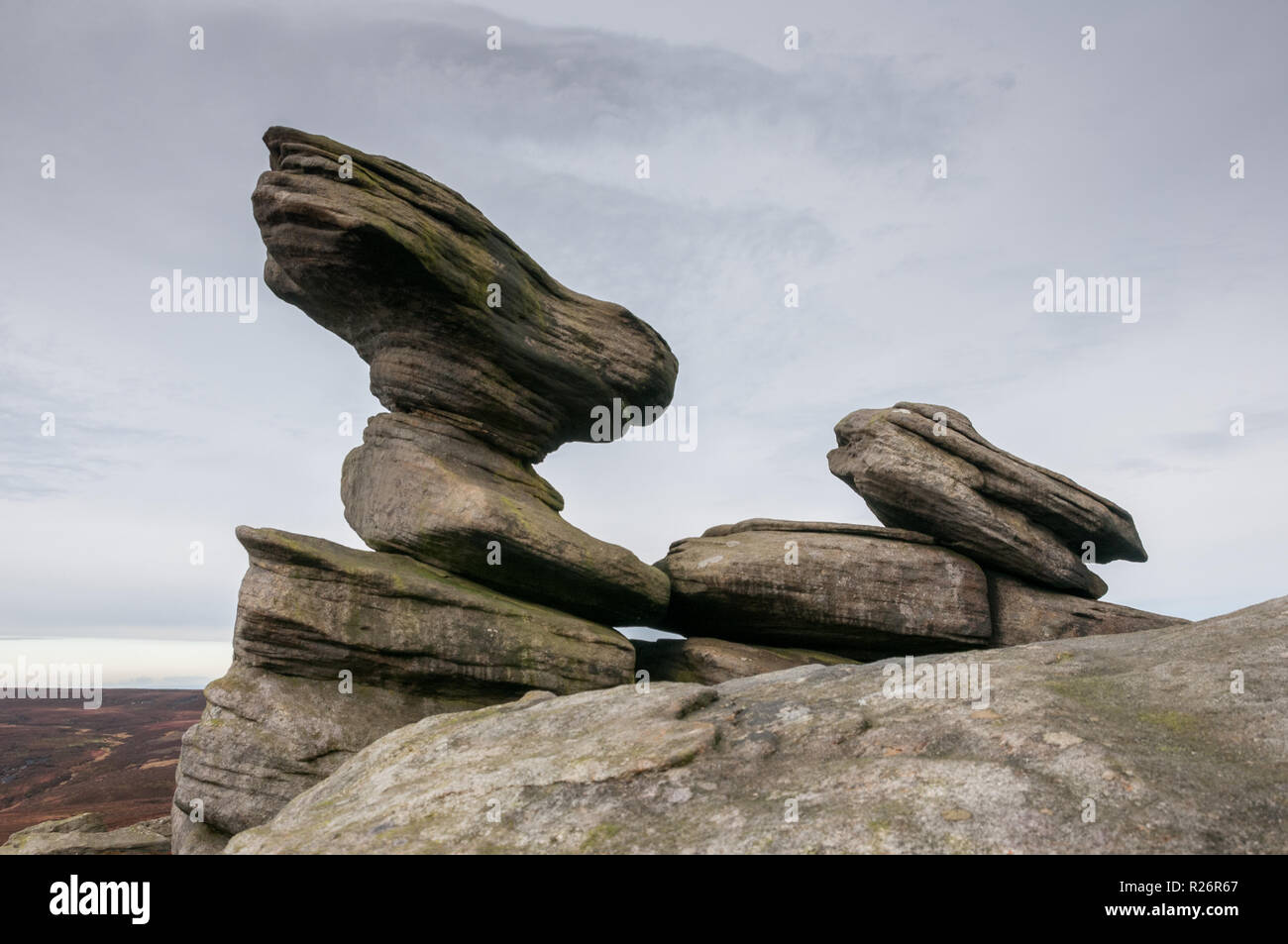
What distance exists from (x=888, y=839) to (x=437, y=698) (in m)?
18.3

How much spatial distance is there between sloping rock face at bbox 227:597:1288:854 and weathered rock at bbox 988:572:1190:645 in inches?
607

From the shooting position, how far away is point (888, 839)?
331 inches

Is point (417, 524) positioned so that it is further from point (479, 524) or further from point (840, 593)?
point (840, 593)

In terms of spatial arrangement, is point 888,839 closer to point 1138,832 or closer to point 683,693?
point 1138,832

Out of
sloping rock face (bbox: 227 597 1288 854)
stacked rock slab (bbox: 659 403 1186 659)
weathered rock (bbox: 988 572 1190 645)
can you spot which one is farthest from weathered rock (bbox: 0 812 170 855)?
weathered rock (bbox: 988 572 1190 645)

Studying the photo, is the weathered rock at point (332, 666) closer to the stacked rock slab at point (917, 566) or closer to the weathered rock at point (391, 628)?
the weathered rock at point (391, 628)

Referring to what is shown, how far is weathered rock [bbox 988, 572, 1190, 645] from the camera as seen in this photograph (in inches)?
1193

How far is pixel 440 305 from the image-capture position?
1056 inches

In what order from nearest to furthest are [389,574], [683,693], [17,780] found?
1. [683,693]
2. [389,574]
3. [17,780]

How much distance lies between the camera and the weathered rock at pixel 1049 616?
99.5ft

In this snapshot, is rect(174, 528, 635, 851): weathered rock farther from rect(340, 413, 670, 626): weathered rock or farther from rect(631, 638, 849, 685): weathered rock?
rect(631, 638, 849, 685): weathered rock

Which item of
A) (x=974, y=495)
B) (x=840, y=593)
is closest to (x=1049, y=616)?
(x=974, y=495)
